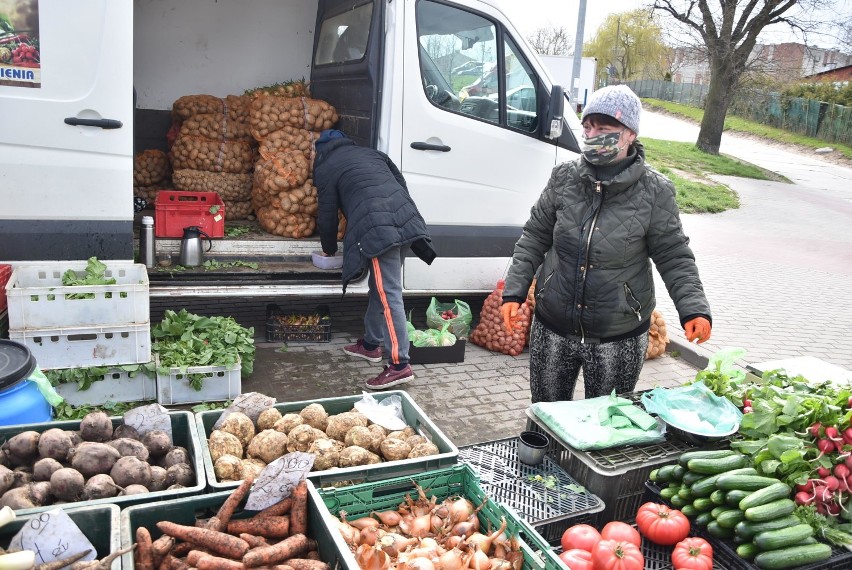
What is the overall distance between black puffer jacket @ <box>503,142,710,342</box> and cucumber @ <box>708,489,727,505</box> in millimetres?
1085

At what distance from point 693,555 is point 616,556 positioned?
334 mm

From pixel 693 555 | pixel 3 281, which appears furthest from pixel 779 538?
pixel 3 281

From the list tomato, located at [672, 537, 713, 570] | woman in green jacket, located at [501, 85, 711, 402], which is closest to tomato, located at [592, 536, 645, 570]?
tomato, located at [672, 537, 713, 570]

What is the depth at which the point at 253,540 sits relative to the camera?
2309 mm

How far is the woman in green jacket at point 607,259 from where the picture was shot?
3.52m

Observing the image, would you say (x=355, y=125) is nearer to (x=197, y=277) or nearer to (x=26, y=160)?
(x=197, y=277)

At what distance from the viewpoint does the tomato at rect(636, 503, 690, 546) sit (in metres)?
2.63

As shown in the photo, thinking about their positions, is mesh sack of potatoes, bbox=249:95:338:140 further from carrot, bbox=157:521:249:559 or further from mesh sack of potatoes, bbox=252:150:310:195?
carrot, bbox=157:521:249:559

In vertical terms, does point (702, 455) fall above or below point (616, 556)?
above

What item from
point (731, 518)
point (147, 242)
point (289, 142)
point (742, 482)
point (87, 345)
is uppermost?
point (289, 142)

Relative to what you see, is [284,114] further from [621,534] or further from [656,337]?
[621,534]

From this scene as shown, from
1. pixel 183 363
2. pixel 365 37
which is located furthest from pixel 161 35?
A: pixel 183 363

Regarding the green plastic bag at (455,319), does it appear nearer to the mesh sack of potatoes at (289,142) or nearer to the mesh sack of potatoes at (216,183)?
the mesh sack of potatoes at (289,142)

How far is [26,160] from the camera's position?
15.1ft
